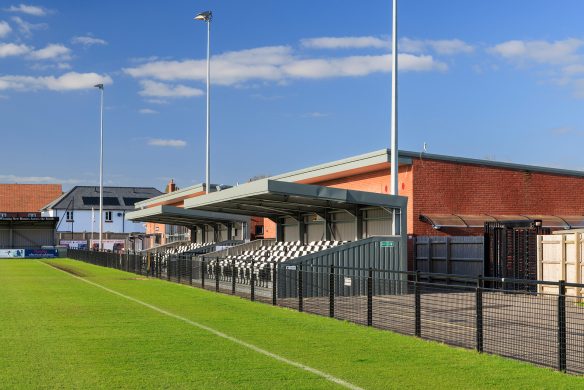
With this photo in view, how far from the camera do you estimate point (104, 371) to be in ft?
→ 34.7

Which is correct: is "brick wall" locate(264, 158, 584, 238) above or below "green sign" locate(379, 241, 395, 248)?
above

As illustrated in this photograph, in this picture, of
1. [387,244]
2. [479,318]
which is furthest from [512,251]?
[479,318]

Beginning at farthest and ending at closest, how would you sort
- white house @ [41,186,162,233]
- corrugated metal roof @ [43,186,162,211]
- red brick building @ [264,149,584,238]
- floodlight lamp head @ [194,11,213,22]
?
corrugated metal roof @ [43,186,162,211]
white house @ [41,186,162,233]
floodlight lamp head @ [194,11,213,22]
red brick building @ [264,149,584,238]

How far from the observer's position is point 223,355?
11906 mm

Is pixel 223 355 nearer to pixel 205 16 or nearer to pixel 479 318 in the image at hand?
pixel 479 318

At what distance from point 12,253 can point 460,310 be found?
2614 inches

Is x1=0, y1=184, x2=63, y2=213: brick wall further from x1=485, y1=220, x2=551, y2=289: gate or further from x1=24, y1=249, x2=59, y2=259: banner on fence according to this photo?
x1=485, y1=220, x2=551, y2=289: gate

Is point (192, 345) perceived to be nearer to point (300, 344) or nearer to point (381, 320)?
point (300, 344)

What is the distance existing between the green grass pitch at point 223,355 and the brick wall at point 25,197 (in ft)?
373

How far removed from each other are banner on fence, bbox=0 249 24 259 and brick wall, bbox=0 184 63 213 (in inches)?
2063

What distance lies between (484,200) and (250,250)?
10.6 meters

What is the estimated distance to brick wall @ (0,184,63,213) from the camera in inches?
4998

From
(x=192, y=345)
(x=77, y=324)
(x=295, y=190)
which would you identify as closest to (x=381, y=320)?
(x=192, y=345)

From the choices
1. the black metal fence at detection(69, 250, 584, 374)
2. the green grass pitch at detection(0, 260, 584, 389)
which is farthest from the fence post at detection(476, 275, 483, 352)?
the green grass pitch at detection(0, 260, 584, 389)
